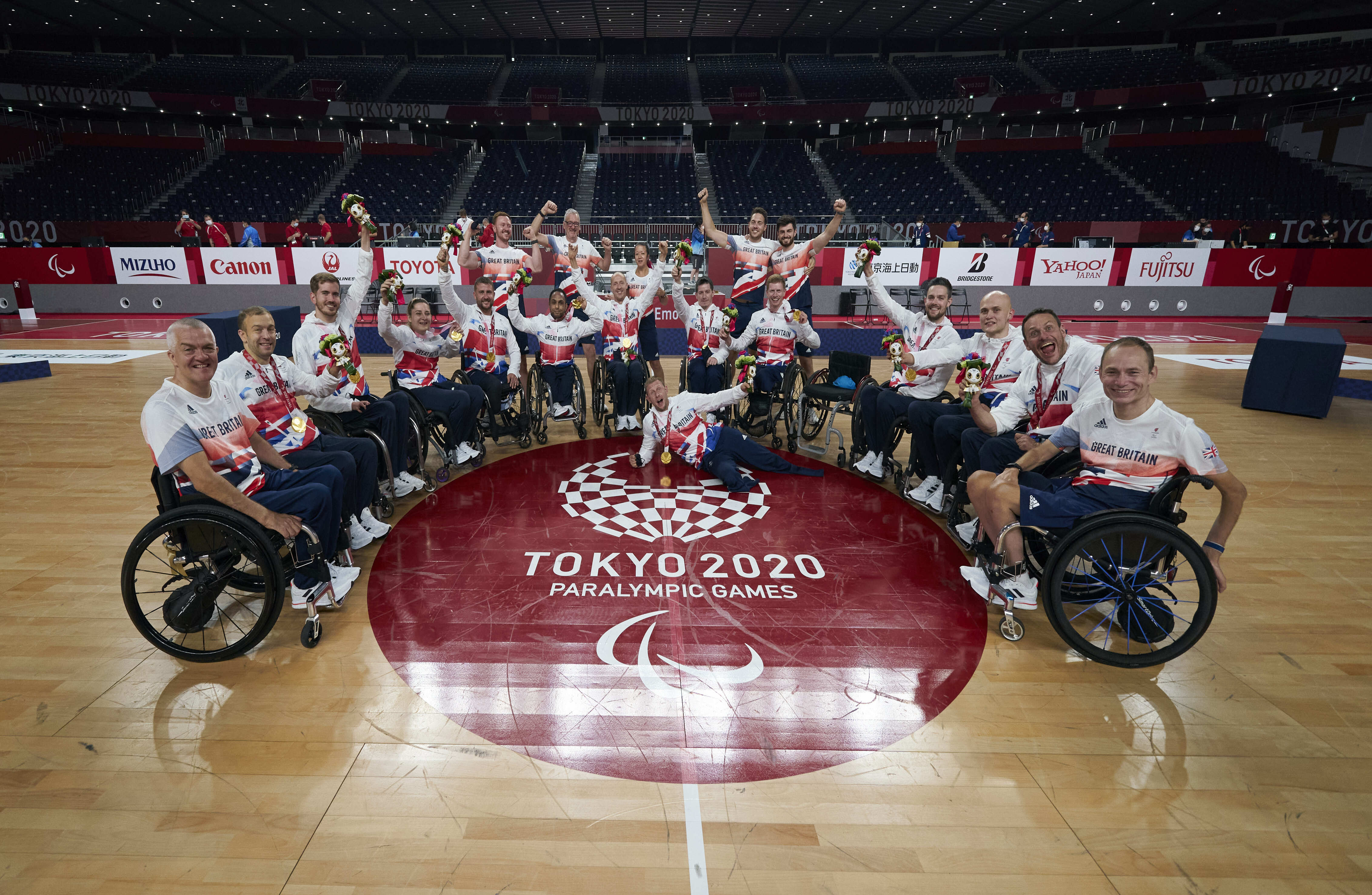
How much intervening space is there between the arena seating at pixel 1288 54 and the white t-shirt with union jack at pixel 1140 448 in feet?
74.5

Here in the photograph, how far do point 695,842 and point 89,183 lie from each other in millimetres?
24986

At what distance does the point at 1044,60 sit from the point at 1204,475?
2717cm

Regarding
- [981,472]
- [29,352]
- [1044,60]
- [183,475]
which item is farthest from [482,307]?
[1044,60]

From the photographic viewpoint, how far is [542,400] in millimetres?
5387

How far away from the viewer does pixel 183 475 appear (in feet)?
8.46

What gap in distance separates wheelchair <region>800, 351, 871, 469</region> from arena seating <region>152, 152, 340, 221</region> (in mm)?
18165

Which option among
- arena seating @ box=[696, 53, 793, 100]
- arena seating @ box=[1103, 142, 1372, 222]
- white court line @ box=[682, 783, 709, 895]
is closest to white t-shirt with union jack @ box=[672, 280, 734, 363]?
white court line @ box=[682, 783, 709, 895]

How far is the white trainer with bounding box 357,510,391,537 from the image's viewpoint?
3615 mm

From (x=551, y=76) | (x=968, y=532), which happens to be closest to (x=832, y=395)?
(x=968, y=532)

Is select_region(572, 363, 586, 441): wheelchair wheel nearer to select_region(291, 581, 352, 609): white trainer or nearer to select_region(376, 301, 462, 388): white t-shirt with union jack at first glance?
select_region(376, 301, 462, 388): white t-shirt with union jack

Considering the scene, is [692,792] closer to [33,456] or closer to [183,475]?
[183,475]

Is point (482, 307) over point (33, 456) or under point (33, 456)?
over

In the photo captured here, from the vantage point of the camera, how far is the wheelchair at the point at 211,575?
7.70ft

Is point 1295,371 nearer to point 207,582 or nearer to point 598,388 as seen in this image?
point 598,388
